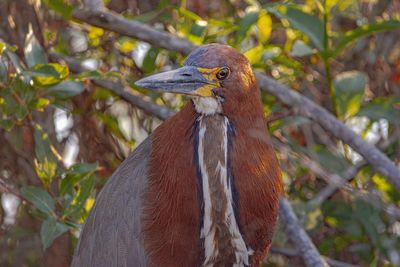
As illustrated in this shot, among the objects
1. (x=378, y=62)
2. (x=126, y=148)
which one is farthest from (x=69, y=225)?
(x=378, y=62)

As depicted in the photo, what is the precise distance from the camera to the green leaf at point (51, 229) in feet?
11.4

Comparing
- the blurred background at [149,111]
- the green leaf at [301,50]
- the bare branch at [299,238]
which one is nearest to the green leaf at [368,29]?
the blurred background at [149,111]

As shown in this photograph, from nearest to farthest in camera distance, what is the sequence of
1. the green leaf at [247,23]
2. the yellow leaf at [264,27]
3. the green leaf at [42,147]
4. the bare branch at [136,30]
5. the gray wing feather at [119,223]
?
the gray wing feather at [119,223] → the green leaf at [42,147] → the green leaf at [247,23] → the bare branch at [136,30] → the yellow leaf at [264,27]

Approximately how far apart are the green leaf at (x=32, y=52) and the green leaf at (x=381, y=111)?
59.2 inches

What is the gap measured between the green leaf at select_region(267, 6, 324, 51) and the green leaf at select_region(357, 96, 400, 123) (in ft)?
1.21

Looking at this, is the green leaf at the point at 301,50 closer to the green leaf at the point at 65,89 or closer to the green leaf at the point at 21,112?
the green leaf at the point at 65,89

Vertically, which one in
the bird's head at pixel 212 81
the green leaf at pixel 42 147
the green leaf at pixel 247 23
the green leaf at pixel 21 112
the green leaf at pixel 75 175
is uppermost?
the bird's head at pixel 212 81

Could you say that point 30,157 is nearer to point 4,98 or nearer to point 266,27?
point 4,98

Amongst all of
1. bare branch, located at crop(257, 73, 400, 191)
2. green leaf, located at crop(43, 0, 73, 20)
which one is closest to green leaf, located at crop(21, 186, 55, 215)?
green leaf, located at crop(43, 0, 73, 20)

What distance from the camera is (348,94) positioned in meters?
4.21

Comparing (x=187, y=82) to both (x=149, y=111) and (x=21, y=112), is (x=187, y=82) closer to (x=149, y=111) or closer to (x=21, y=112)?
(x=21, y=112)

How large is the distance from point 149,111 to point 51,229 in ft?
3.20

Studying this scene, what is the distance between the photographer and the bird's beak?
123 inches

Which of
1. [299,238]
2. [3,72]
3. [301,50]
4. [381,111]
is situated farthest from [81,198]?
[381,111]
